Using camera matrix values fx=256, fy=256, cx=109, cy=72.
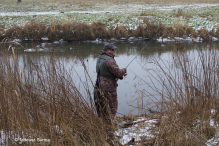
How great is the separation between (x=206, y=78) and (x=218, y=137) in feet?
3.19

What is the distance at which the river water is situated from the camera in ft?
14.4

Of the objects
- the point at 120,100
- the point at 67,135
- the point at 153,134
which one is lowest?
the point at 120,100

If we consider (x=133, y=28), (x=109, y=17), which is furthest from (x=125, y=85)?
(x=109, y=17)

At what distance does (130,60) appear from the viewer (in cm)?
1023

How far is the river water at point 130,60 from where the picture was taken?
4385 millimetres

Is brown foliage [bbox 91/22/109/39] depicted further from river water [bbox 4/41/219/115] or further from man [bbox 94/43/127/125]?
man [bbox 94/43/127/125]

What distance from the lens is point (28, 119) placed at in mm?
3033

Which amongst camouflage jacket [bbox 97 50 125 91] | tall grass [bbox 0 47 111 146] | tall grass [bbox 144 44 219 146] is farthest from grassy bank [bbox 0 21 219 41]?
tall grass [bbox 0 47 111 146]

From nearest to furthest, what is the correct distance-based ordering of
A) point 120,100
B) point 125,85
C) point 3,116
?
1. point 3,116
2. point 120,100
3. point 125,85

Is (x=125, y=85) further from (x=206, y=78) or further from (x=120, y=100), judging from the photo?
(x=206, y=78)

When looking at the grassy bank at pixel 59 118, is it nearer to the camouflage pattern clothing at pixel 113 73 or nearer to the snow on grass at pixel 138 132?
the snow on grass at pixel 138 132

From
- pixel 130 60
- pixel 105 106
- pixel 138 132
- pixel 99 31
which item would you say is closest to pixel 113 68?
pixel 105 106

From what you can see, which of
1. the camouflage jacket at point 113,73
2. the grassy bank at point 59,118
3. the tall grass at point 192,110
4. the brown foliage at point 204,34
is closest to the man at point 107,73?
the camouflage jacket at point 113,73

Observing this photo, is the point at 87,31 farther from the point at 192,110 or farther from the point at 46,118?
the point at 46,118
